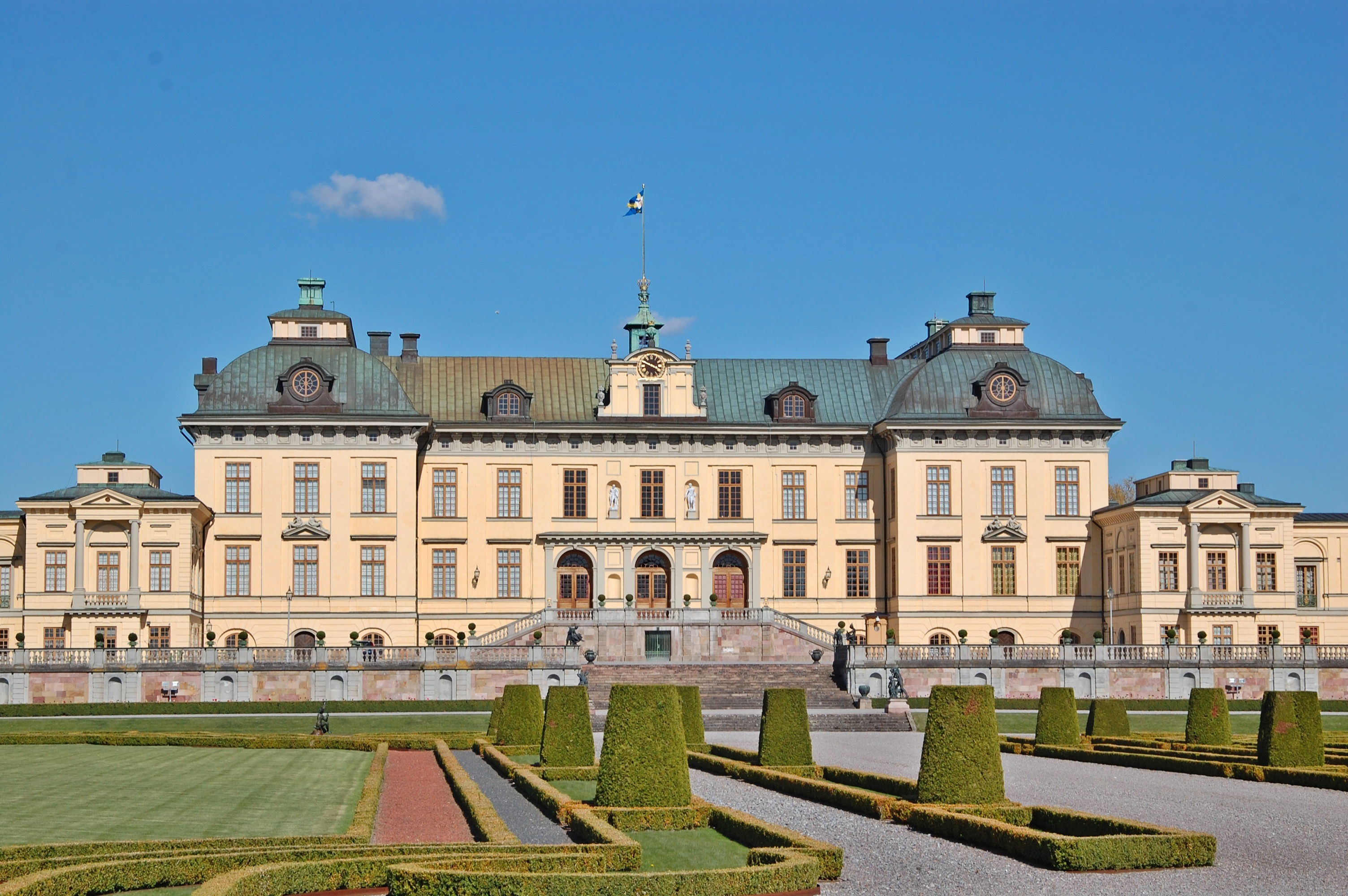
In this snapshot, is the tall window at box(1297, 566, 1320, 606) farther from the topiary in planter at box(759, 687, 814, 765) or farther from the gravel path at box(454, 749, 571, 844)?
the gravel path at box(454, 749, 571, 844)

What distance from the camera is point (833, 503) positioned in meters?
62.6

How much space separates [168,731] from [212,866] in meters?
25.1

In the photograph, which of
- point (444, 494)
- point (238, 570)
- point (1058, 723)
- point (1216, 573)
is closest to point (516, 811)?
point (1058, 723)

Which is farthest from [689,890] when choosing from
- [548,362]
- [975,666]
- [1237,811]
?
[548,362]

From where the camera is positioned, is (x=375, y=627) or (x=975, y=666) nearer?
(x=975, y=666)

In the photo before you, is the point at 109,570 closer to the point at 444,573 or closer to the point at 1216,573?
the point at 444,573

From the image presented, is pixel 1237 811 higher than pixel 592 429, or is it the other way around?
pixel 592 429

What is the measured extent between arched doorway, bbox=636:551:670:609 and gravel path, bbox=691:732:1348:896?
2966 cm

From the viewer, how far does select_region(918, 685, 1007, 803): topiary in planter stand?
21109mm

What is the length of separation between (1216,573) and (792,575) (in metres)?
15.0

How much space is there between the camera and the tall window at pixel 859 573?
205ft

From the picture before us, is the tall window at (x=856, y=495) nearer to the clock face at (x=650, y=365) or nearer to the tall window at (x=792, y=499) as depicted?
the tall window at (x=792, y=499)

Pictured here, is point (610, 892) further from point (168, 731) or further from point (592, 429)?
point (592, 429)

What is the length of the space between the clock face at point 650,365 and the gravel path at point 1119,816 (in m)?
31.3
